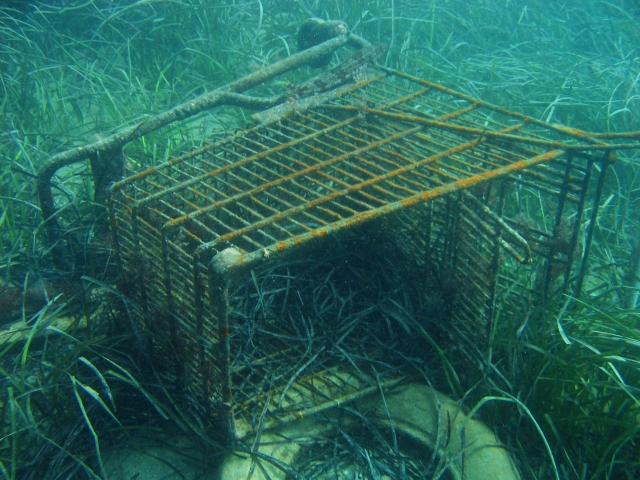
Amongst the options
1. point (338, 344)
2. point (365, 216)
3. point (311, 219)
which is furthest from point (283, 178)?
point (338, 344)

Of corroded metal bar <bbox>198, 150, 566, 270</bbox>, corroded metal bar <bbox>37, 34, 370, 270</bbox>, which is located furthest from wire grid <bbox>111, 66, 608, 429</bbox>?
corroded metal bar <bbox>37, 34, 370, 270</bbox>

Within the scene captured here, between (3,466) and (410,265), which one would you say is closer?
(3,466)

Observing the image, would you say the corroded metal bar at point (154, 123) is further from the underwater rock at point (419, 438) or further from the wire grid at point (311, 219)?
the underwater rock at point (419, 438)

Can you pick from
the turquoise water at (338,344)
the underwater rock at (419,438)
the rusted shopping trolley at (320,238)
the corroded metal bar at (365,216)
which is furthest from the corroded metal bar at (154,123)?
the underwater rock at (419,438)

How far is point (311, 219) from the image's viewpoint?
7.22 ft

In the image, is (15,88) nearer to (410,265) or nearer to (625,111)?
(410,265)

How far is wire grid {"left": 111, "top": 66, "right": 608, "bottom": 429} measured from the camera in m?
2.06

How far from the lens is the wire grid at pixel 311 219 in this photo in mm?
2057

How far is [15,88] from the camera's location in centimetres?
514

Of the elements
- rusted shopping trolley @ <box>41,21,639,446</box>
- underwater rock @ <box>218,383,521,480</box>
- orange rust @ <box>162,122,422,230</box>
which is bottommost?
underwater rock @ <box>218,383,521,480</box>

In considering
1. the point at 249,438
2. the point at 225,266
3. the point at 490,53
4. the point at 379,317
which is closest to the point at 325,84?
the point at 379,317

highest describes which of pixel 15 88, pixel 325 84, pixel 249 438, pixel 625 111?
pixel 325 84

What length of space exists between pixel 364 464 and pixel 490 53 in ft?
20.1

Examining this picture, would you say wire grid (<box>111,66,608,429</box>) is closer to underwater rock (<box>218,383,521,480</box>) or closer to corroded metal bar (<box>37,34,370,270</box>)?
underwater rock (<box>218,383,521,480</box>)
